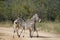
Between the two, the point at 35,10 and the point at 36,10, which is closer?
the point at 36,10

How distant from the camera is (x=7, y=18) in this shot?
1469 inches

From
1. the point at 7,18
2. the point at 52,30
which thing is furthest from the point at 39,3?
the point at 52,30

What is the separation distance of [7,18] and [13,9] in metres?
1.53

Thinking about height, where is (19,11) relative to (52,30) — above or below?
above

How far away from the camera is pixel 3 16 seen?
39219 millimetres

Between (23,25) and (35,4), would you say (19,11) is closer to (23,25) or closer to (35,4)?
(35,4)

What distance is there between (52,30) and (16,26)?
5088 mm

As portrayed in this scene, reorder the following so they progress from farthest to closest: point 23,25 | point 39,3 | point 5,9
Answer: point 5,9
point 39,3
point 23,25

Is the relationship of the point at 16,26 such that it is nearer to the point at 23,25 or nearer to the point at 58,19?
the point at 23,25

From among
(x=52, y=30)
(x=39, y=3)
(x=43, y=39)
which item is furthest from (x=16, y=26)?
(x=39, y=3)

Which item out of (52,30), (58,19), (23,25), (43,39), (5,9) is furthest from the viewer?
(5,9)

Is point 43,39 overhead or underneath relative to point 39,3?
underneath

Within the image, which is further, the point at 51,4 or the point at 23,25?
the point at 51,4

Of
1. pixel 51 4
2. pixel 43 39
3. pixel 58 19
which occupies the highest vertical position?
pixel 51 4
